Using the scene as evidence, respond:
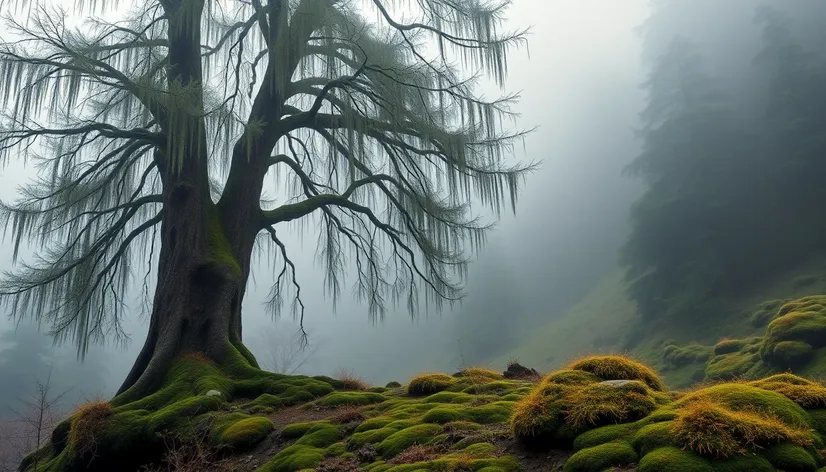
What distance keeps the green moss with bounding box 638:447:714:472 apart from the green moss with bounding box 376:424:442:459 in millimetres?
2078

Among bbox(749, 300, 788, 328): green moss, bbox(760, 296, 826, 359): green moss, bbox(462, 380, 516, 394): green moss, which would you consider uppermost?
bbox(749, 300, 788, 328): green moss

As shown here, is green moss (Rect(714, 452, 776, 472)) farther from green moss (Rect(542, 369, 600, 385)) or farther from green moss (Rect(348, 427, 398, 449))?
green moss (Rect(348, 427, 398, 449))

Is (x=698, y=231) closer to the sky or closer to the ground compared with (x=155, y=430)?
Result: closer to the sky

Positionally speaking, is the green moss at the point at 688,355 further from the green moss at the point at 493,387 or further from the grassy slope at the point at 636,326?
the green moss at the point at 493,387

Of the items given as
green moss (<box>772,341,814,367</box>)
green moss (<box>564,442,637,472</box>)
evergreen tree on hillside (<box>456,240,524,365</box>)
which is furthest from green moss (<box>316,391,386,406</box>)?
evergreen tree on hillside (<box>456,240,524,365</box>)

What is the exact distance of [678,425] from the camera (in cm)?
345

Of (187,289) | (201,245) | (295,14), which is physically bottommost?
(187,289)

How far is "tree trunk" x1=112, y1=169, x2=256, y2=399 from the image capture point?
8031mm

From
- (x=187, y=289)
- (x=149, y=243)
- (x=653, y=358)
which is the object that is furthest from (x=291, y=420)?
(x=653, y=358)

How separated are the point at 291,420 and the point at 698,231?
38.9 meters

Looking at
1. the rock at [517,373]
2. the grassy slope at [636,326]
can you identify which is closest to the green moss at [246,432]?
the rock at [517,373]

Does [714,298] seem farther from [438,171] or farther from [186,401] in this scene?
[186,401]

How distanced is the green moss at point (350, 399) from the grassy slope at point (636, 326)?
1496 cm

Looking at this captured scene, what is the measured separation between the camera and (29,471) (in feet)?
24.5
